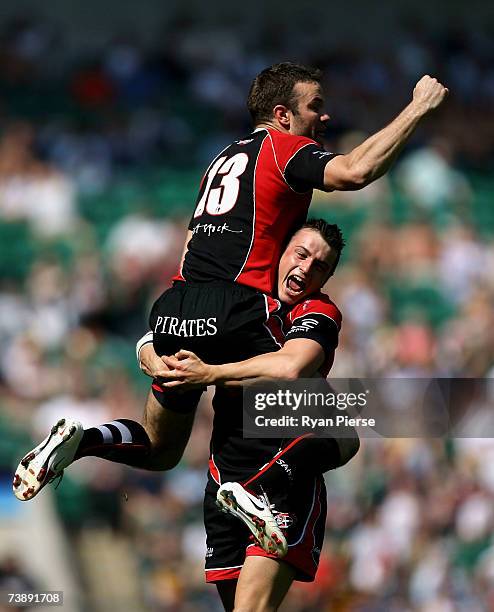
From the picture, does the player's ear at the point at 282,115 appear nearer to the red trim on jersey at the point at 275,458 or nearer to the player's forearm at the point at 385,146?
the player's forearm at the point at 385,146

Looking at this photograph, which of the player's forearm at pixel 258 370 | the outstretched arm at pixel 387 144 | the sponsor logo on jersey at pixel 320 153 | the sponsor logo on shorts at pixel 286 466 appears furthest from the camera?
the sponsor logo on shorts at pixel 286 466

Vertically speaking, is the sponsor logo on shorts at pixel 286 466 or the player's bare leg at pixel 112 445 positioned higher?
the player's bare leg at pixel 112 445

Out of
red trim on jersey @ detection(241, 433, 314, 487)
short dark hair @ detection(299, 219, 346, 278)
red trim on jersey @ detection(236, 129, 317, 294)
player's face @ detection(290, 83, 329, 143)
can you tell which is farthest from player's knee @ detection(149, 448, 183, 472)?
player's face @ detection(290, 83, 329, 143)

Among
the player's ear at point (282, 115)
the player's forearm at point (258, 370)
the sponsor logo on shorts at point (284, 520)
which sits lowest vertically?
the sponsor logo on shorts at point (284, 520)

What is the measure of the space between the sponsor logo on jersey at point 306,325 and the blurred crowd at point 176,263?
4786mm

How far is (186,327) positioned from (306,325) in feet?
1.77

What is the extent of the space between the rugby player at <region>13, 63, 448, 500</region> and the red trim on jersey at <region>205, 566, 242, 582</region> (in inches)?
25.5

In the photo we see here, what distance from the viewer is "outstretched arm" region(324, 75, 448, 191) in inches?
198

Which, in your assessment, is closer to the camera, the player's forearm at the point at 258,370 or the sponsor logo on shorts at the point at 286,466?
the player's forearm at the point at 258,370

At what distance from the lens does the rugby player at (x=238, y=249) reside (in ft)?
18.0

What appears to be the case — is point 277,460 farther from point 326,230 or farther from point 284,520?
point 326,230

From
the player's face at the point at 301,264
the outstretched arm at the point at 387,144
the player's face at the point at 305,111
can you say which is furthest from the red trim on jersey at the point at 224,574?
the player's face at the point at 305,111

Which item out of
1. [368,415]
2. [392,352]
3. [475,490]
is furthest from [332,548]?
[368,415]

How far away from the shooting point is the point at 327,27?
15711mm
